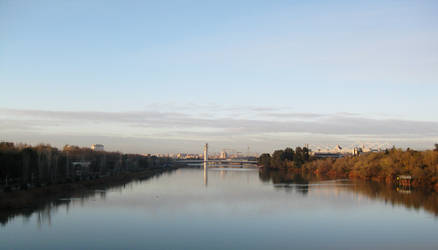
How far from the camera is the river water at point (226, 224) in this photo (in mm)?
11648

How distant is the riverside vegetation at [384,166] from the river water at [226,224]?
817cm

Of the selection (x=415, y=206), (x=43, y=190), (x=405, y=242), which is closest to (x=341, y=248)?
(x=405, y=242)

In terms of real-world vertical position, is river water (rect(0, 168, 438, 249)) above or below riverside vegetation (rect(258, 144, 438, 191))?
below

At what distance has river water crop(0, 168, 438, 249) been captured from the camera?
1165cm

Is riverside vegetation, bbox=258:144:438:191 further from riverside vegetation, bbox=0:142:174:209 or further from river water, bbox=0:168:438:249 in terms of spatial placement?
riverside vegetation, bbox=0:142:174:209

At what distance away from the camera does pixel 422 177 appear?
29.2 meters

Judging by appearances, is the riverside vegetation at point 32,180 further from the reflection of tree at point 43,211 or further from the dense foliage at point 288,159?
the dense foliage at point 288,159

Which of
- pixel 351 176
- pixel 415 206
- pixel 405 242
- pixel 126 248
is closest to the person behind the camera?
pixel 126 248

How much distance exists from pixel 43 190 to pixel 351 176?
3097 cm

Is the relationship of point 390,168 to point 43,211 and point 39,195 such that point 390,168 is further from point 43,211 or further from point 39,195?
point 43,211

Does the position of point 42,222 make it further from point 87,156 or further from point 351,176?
point 351,176

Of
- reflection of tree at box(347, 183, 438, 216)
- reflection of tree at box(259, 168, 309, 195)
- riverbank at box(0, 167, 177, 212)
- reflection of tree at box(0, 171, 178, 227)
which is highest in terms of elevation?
riverbank at box(0, 167, 177, 212)

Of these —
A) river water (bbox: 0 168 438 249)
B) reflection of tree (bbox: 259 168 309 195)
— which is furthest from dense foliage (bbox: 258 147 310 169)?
river water (bbox: 0 168 438 249)

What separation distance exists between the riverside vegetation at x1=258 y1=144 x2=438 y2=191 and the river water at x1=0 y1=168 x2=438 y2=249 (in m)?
8.17
